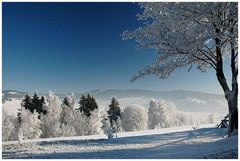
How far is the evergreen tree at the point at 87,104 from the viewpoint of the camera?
2570 inches

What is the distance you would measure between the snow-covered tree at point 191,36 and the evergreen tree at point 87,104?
44.1m

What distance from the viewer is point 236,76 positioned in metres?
20.2

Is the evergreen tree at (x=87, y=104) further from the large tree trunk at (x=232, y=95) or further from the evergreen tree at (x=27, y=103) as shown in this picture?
the large tree trunk at (x=232, y=95)

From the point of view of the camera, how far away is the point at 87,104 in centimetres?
6600

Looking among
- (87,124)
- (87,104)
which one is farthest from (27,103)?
(87,104)

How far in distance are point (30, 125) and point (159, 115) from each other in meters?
46.5

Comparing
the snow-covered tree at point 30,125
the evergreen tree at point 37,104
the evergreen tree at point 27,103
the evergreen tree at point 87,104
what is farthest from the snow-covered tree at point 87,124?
the evergreen tree at point 27,103

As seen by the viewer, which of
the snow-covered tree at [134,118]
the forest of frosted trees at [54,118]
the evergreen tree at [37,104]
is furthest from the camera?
the snow-covered tree at [134,118]

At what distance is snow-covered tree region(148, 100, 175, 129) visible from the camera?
95.1 metres

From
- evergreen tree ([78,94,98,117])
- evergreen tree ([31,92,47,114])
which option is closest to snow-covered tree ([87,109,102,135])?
evergreen tree ([78,94,98,117])

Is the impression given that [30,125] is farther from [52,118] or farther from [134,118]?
[134,118]

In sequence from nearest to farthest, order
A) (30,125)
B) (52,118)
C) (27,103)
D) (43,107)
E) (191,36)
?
(191,36) < (30,125) < (52,118) < (27,103) < (43,107)

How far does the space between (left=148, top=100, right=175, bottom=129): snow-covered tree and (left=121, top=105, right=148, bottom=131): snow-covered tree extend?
11.8 feet

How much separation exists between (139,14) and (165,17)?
2.50m
